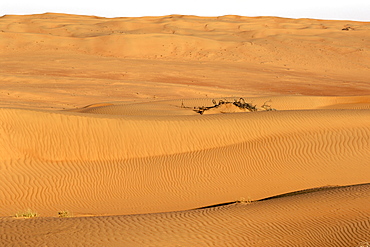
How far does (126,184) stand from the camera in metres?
10.4

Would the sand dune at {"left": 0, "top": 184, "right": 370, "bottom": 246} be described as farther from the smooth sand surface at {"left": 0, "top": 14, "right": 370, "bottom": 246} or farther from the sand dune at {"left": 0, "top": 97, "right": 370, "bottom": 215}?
the sand dune at {"left": 0, "top": 97, "right": 370, "bottom": 215}

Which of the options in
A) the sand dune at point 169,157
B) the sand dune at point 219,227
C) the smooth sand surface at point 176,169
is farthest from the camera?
the sand dune at point 169,157

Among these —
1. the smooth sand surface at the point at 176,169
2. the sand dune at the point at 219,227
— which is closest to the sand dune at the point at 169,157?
the smooth sand surface at the point at 176,169

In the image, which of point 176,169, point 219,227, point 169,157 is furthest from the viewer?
point 169,157

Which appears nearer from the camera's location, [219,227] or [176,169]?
[219,227]

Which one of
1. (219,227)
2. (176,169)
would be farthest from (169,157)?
(219,227)

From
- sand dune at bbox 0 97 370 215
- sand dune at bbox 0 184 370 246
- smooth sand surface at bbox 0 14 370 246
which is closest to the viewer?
sand dune at bbox 0 184 370 246

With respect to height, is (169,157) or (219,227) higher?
(219,227)

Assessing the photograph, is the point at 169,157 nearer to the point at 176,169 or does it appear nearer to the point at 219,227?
the point at 176,169

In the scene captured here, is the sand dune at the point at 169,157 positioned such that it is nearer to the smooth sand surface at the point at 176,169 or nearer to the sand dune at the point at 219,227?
the smooth sand surface at the point at 176,169

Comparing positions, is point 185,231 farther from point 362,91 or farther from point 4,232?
point 362,91

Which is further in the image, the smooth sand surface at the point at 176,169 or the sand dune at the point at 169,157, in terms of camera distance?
the sand dune at the point at 169,157

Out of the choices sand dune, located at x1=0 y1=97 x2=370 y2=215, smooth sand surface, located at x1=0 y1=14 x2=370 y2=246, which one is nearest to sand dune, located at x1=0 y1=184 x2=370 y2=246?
smooth sand surface, located at x1=0 y1=14 x2=370 y2=246

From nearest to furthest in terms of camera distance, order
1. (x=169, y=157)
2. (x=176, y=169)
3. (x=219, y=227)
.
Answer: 1. (x=219, y=227)
2. (x=176, y=169)
3. (x=169, y=157)
